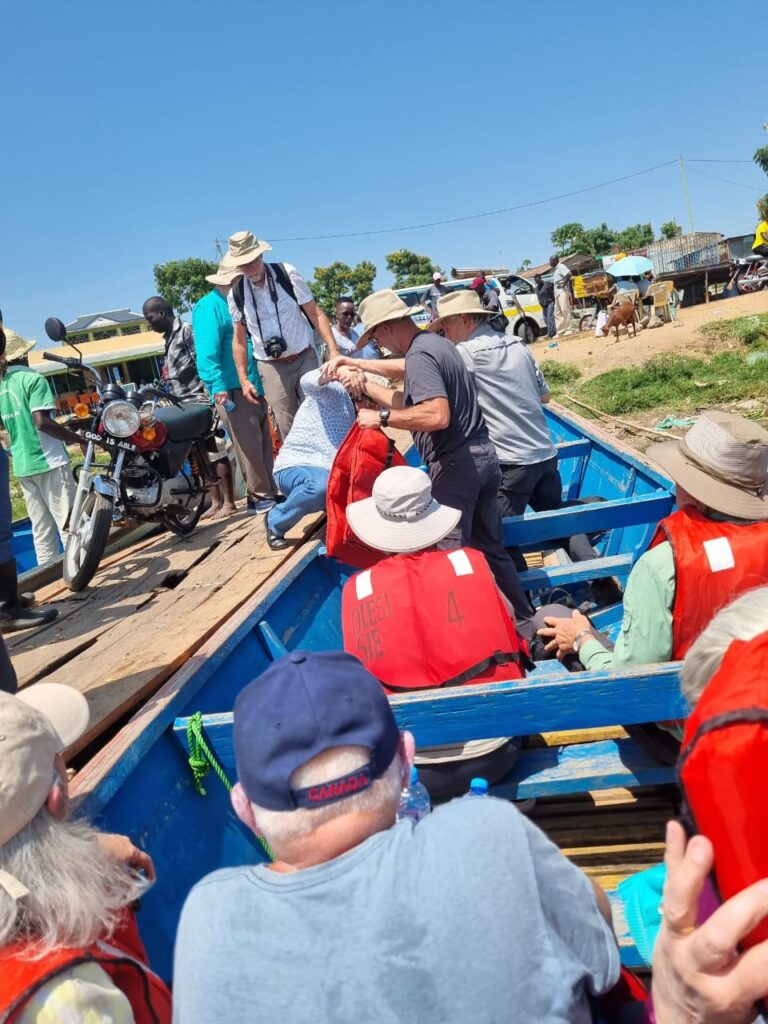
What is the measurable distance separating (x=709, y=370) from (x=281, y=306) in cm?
1011

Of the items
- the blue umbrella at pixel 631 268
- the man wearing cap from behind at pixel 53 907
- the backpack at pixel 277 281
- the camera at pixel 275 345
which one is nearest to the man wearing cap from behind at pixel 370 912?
the man wearing cap from behind at pixel 53 907

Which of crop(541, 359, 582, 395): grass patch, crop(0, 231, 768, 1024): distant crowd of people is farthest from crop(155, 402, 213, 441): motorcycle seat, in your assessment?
crop(541, 359, 582, 395): grass patch

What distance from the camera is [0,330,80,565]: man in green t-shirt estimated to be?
5.07 meters

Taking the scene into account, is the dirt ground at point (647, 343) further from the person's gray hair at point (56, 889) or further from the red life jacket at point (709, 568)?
the person's gray hair at point (56, 889)

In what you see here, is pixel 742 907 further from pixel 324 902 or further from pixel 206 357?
pixel 206 357

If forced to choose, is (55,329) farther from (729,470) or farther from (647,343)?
(647,343)

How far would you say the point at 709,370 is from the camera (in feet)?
42.5

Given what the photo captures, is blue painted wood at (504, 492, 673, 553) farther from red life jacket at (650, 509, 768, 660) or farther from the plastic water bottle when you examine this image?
the plastic water bottle

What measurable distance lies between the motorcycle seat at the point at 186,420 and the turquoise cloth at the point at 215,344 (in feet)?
0.59

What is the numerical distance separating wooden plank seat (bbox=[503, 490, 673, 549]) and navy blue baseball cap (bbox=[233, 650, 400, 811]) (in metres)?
3.02

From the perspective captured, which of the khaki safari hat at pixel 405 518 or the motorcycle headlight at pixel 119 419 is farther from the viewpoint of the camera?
the motorcycle headlight at pixel 119 419

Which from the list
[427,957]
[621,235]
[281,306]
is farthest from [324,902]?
[621,235]

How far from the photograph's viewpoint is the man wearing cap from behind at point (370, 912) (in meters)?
1.03

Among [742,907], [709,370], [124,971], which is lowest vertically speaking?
[709,370]
